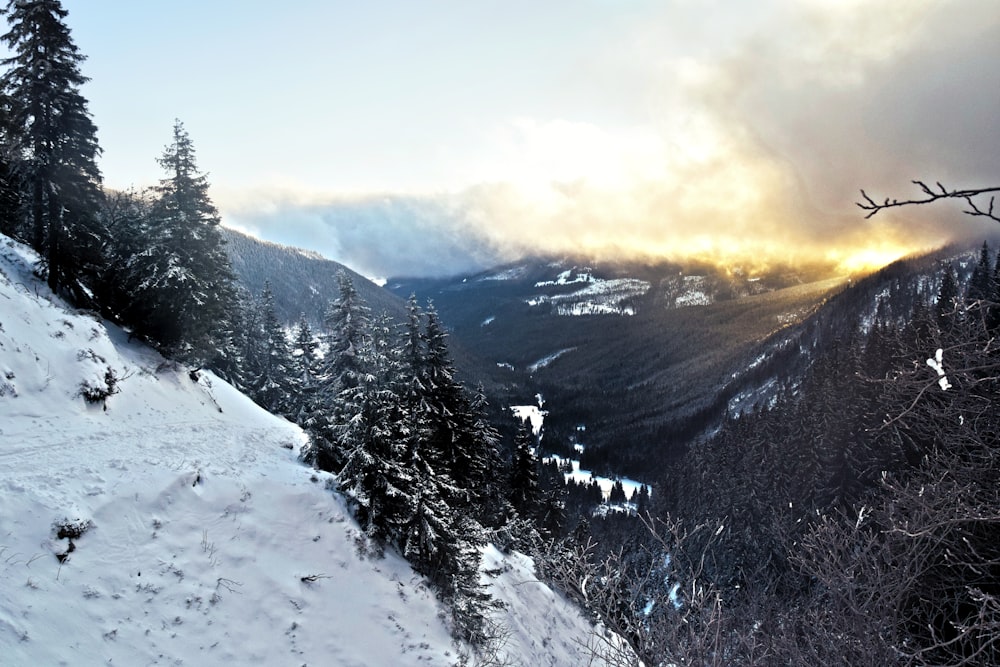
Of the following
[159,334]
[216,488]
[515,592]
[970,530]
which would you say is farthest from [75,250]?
[970,530]

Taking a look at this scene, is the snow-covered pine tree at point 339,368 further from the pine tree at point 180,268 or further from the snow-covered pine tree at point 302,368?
the snow-covered pine tree at point 302,368

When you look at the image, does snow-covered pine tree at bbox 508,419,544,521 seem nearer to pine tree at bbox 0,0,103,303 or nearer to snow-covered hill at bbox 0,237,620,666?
snow-covered hill at bbox 0,237,620,666

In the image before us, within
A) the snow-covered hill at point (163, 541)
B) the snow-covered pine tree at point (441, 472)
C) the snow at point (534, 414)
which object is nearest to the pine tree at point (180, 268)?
the snow-covered hill at point (163, 541)

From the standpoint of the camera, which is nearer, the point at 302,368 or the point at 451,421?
the point at 451,421

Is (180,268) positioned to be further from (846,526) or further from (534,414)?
(534,414)

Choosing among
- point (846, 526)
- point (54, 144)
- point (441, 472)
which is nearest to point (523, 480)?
point (441, 472)
